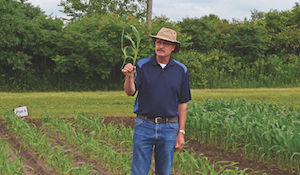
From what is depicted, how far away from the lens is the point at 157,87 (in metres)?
3.84

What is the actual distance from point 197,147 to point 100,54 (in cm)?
943

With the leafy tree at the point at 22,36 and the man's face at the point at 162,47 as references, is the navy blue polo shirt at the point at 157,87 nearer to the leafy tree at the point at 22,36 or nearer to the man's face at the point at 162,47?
the man's face at the point at 162,47

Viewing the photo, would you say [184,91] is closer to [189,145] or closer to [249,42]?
[189,145]

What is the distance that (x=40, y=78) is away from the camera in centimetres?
1747

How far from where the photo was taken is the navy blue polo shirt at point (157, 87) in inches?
151

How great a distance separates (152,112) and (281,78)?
1695 cm

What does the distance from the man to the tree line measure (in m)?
12.2

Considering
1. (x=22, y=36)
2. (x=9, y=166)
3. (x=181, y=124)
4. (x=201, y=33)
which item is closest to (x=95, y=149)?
(x=9, y=166)

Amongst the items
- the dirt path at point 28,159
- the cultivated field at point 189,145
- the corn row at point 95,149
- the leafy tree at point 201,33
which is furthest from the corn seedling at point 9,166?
the leafy tree at point 201,33

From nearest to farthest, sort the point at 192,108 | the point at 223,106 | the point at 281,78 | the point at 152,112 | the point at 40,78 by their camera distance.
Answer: the point at 152,112 < the point at 192,108 < the point at 223,106 < the point at 40,78 < the point at 281,78

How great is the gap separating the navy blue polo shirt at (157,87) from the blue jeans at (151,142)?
0.11 m

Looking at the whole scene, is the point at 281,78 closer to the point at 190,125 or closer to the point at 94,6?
the point at 190,125

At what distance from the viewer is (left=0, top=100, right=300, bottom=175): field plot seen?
5.90 metres

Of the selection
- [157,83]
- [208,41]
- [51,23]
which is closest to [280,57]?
[208,41]
